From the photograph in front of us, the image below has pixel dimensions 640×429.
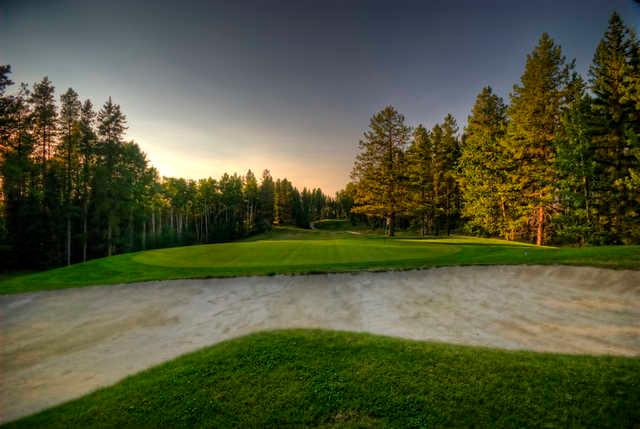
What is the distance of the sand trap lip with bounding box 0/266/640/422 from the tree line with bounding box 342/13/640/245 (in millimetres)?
19569

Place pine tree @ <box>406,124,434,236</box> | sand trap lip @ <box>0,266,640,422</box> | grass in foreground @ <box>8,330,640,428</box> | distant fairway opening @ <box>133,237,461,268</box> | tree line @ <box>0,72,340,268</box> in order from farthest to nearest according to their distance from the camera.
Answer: pine tree @ <box>406,124,434,236</box>, tree line @ <box>0,72,340,268</box>, distant fairway opening @ <box>133,237,461,268</box>, sand trap lip @ <box>0,266,640,422</box>, grass in foreground @ <box>8,330,640,428</box>

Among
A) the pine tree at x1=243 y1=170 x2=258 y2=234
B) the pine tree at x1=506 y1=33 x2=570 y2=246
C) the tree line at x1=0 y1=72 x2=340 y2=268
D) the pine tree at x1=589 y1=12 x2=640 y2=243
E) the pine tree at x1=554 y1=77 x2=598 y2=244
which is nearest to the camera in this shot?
the pine tree at x1=589 y1=12 x2=640 y2=243

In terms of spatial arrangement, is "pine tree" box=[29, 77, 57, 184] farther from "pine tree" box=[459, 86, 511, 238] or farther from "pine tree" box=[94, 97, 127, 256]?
"pine tree" box=[459, 86, 511, 238]

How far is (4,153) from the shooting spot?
22500 mm

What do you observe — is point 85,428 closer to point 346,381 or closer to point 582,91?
point 346,381

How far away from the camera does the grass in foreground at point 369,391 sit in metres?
2.96

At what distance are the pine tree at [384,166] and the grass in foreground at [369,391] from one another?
2930 centimetres

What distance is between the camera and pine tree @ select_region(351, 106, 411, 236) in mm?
33188

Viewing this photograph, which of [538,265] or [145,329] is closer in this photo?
[145,329]

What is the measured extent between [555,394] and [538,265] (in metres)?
10.1

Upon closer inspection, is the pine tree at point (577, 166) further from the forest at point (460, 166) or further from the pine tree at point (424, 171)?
the pine tree at point (424, 171)

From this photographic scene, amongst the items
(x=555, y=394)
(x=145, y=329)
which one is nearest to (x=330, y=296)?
(x=145, y=329)

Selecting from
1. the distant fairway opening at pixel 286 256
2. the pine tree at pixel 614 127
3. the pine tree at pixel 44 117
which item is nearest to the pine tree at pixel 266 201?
the pine tree at pixel 44 117

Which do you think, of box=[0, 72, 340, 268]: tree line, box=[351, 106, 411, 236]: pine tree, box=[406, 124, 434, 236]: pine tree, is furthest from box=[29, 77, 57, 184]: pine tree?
box=[406, 124, 434, 236]: pine tree
